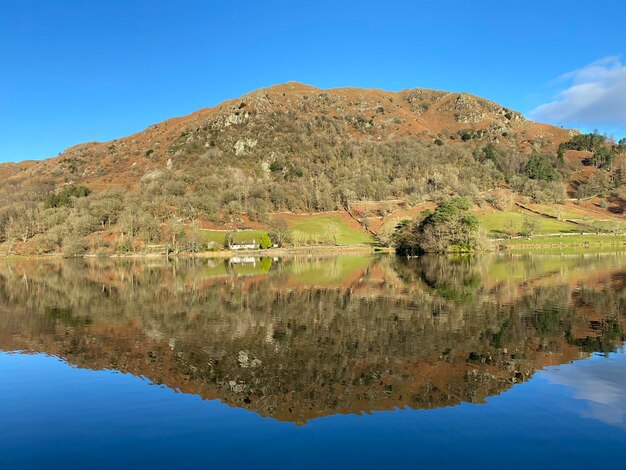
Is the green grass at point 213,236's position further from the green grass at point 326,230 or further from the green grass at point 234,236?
the green grass at point 326,230

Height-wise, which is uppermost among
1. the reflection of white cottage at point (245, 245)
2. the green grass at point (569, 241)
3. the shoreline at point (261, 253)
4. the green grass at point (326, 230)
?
the green grass at point (326, 230)

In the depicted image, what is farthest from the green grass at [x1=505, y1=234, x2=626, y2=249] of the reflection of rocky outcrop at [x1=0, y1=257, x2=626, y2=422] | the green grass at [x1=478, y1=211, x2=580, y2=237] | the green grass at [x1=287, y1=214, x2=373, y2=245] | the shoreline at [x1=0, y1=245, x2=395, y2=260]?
the reflection of rocky outcrop at [x1=0, y1=257, x2=626, y2=422]

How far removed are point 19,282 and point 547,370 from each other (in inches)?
2834

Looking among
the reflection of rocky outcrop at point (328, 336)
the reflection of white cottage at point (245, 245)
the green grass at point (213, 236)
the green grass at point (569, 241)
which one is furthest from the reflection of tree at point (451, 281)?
the green grass at point (213, 236)

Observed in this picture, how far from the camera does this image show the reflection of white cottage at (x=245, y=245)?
14038 centimetres

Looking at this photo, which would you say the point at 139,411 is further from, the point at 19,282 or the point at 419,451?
the point at 19,282

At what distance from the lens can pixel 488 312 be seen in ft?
114

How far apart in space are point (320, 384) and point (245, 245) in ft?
408

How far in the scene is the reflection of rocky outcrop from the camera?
19.3 metres

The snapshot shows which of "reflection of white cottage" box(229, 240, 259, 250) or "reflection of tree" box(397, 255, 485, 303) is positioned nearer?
"reflection of tree" box(397, 255, 485, 303)

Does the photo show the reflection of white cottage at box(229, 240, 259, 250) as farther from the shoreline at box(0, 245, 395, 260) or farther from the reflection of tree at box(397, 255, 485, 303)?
the reflection of tree at box(397, 255, 485, 303)

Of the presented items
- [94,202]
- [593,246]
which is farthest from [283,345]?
[94,202]

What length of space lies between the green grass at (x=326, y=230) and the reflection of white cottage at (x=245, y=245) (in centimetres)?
1245

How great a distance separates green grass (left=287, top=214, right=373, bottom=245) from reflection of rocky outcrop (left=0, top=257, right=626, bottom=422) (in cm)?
9214
